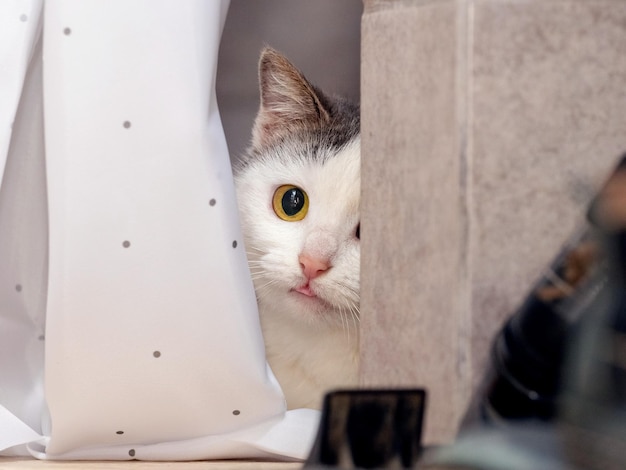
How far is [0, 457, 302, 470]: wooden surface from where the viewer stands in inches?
38.4

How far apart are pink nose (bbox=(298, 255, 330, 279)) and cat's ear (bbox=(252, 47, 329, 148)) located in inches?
12.0

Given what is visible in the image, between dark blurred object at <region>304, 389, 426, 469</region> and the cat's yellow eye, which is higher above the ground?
the cat's yellow eye

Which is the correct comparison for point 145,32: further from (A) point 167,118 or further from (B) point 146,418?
(B) point 146,418

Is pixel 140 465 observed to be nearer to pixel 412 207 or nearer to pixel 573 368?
pixel 412 207

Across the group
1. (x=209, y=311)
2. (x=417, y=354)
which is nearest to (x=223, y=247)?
(x=209, y=311)

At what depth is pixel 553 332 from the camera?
0.55m

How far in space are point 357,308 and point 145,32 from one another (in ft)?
1.63

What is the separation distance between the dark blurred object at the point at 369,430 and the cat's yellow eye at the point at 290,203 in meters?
0.61

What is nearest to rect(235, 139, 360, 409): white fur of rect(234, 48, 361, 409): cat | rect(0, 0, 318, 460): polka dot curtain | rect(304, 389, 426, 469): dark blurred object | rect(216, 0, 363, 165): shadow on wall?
rect(234, 48, 361, 409): cat

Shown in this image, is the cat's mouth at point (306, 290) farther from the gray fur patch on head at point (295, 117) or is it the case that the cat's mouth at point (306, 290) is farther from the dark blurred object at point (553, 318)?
the dark blurred object at point (553, 318)

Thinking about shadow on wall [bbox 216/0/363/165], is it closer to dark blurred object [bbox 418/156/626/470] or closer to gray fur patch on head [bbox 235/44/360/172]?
gray fur patch on head [bbox 235/44/360/172]

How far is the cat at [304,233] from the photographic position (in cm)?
112

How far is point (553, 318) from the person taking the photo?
555 millimetres

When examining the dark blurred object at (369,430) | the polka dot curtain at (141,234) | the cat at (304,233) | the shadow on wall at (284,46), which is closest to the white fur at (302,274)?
the cat at (304,233)
